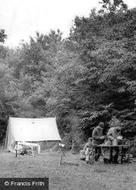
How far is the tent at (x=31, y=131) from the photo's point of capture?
20672mm

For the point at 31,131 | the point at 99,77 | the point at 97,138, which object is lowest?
the point at 97,138

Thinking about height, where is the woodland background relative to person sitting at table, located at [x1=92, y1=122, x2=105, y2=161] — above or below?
above

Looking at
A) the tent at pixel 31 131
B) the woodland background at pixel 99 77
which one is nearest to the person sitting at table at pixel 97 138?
the woodland background at pixel 99 77

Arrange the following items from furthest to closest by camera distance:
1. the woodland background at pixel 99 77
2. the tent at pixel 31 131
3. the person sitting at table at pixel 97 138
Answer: the tent at pixel 31 131 < the woodland background at pixel 99 77 < the person sitting at table at pixel 97 138

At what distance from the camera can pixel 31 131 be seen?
2112 centimetres

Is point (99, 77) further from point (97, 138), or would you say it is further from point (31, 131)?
point (31, 131)

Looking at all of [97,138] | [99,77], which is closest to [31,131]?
[99,77]

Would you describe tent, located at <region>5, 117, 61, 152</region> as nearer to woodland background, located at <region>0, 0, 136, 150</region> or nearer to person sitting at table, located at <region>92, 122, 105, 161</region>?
woodland background, located at <region>0, 0, 136, 150</region>

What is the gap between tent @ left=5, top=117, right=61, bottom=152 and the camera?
67.8 feet

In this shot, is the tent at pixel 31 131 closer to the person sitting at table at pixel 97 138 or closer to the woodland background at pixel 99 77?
the woodland background at pixel 99 77

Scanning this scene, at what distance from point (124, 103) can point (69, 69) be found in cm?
417

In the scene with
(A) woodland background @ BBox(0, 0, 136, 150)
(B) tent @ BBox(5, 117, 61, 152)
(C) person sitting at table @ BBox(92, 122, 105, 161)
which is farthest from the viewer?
(B) tent @ BBox(5, 117, 61, 152)

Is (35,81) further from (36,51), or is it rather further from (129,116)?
(129,116)

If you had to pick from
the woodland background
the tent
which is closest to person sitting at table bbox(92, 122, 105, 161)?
the woodland background
